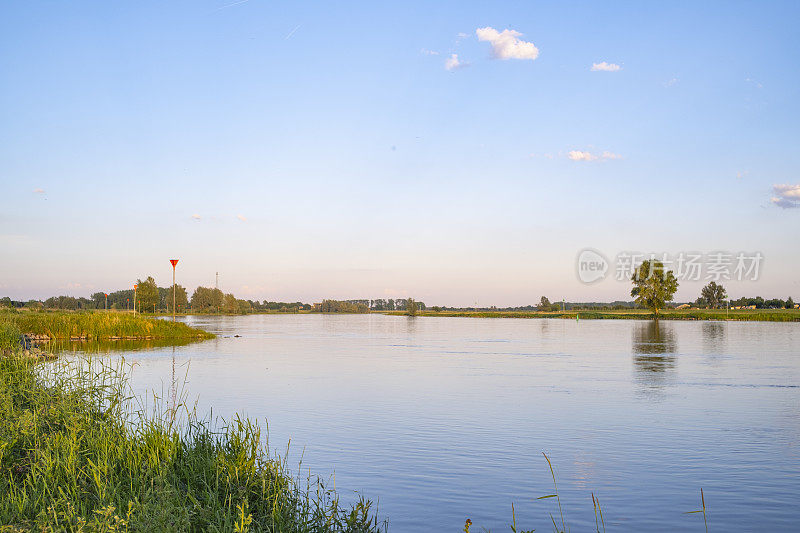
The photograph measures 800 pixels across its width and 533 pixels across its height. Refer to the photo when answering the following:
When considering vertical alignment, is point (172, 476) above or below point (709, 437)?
above

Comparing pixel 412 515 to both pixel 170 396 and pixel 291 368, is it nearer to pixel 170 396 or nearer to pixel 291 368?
pixel 170 396

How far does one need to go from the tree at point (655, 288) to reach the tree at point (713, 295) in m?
39.3

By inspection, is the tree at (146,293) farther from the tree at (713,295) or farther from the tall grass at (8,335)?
the tree at (713,295)

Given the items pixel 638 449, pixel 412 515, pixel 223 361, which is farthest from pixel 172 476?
pixel 223 361

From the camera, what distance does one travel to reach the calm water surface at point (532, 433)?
25.4 feet

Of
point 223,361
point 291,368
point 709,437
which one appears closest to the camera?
point 709,437

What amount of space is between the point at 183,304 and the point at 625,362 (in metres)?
134

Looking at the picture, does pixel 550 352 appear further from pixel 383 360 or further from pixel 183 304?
pixel 183 304

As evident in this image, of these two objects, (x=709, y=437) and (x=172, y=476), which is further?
(x=709, y=437)

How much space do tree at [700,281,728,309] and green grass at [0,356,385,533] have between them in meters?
151

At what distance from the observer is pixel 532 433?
11766 mm

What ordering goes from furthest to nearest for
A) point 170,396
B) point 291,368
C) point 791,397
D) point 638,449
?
point 291,368 → point 791,397 → point 170,396 → point 638,449

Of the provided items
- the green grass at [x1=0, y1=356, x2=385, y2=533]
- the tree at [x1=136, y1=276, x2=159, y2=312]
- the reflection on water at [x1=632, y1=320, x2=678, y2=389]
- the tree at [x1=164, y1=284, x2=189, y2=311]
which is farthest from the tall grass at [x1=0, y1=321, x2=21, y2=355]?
the tree at [x1=164, y1=284, x2=189, y2=311]

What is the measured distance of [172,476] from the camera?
6.51 meters
